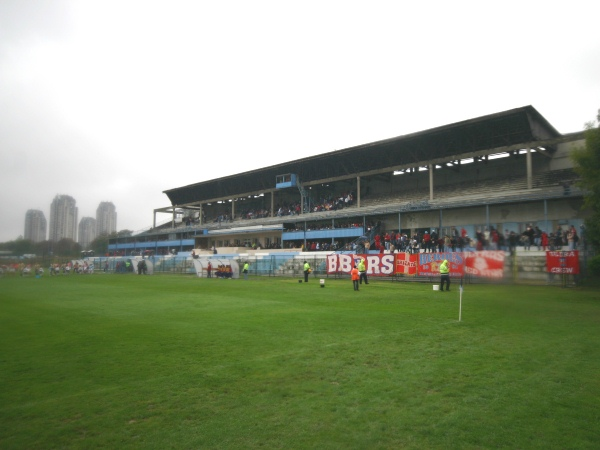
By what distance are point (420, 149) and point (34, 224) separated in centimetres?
4474

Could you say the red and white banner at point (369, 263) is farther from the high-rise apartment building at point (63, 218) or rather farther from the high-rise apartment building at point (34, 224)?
the high-rise apartment building at point (34, 224)

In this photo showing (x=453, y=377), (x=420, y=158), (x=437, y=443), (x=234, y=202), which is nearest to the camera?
(x=437, y=443)

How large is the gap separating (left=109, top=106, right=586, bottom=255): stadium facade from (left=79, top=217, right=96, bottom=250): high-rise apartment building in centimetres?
2098

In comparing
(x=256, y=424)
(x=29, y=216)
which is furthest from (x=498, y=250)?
(x=29, y=216)

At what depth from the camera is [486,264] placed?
305 inches

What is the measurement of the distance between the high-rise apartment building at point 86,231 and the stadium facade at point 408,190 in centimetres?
2098

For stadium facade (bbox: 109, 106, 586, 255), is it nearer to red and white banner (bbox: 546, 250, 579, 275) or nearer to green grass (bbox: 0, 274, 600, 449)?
red and white banner (bbox: 546, 250, 579, 275)

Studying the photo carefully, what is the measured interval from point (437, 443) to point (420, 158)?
47.6 m

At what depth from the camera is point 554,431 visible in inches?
191

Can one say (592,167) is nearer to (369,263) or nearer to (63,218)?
(369,263)

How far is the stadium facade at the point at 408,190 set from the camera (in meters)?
36.3

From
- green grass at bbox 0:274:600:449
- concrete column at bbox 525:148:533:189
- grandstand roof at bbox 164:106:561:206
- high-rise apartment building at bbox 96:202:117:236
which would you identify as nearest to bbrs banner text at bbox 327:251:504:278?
green grass at bbox 0:274:600:449

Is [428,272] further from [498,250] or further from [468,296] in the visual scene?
[498,250]

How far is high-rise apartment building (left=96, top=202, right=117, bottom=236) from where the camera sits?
1153cm
